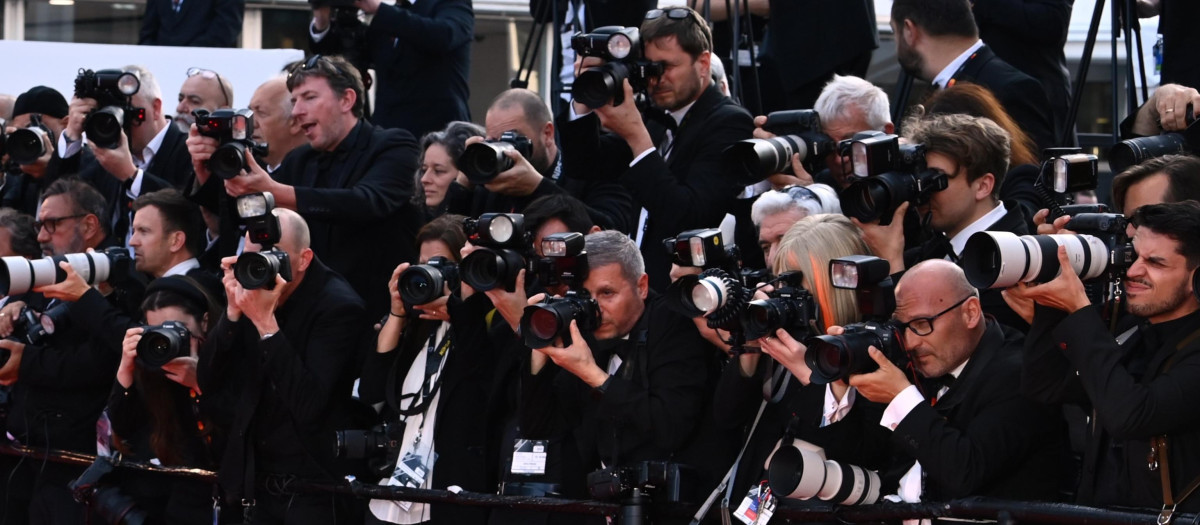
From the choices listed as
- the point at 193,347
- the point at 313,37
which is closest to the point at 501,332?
the point at 193,347

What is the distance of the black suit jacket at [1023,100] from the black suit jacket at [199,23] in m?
4.61

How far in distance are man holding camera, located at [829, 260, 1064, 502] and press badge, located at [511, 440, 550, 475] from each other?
3.76ft

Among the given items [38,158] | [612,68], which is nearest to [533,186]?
[612,68]

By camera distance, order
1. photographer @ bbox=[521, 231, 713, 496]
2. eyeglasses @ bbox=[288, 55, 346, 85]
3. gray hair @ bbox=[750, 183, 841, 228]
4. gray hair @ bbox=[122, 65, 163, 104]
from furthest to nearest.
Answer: gray hair @ bbox=[122, 65, 163, 104] < eyeglasses @ bbox=[288, 55, 346, 85] < gray hair @ bbox=[750, 183, 841, 228] < photographer @ bbox=[521, 231, 713, 496]

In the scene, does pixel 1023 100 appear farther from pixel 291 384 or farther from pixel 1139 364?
pixel 291 384

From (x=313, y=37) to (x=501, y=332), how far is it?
2.34 meters

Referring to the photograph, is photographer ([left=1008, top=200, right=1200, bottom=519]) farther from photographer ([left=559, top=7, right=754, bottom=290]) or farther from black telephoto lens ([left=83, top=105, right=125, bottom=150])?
black telephoto lens ([left=83, top=105, right=125, bottom=150])

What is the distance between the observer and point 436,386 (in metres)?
5.25

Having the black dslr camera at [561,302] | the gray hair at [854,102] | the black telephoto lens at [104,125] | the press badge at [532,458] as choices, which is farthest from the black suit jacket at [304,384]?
the gray hair at [854,102]

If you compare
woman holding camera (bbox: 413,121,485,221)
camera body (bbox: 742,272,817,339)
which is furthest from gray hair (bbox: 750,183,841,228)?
→ woman holding camera (bbox: 413,121,485,221)

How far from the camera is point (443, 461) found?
5191mm

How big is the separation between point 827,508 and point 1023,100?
1822mm

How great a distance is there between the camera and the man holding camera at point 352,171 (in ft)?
19.5

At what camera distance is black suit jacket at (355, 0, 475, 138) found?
700 cm
